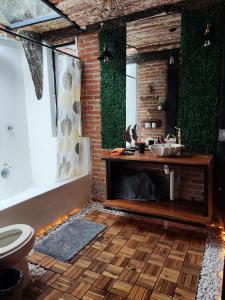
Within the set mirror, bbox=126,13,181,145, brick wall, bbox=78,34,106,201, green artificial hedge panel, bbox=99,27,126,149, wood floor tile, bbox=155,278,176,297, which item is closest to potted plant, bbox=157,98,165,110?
mirror, bbox=126,13,181,145

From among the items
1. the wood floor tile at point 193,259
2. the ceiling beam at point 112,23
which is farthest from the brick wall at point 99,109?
the wood floor tile at point 193,259

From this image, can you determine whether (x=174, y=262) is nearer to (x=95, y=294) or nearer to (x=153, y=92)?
(x=95, y=294)

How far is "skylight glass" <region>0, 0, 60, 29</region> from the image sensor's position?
91.9 inches

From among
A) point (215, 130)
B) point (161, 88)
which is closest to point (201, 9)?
point (161, 88)

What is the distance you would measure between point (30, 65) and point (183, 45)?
6.95ft

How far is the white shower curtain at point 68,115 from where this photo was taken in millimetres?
2721

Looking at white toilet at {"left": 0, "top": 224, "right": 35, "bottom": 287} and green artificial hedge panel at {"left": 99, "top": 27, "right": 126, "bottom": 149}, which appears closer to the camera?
white toilet at {"left": 0, "top": 224, "right": 35, "bottom": 287}

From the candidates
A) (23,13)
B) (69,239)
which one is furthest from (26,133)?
(69,239)

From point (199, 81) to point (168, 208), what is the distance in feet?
4.65

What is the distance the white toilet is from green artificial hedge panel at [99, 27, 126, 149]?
5.36 ft

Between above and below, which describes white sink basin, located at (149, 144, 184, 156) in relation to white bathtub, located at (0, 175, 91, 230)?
above

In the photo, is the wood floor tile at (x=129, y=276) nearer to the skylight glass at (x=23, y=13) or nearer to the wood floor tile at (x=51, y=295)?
the wood floor tile at (x=51, y=295)

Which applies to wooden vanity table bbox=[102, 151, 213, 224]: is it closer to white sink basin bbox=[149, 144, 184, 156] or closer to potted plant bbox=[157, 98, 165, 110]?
white sink basin bbox=[149, 144, 184, 156]

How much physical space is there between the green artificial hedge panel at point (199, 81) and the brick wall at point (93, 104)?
3.70ft
